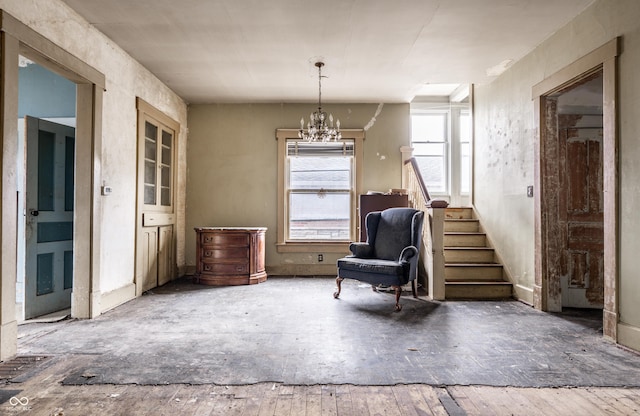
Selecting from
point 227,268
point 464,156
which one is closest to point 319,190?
point 227,268

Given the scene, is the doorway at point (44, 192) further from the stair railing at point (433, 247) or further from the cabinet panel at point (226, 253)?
the stair railing at point (433, 247)

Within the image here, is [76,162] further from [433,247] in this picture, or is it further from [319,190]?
[433,247]

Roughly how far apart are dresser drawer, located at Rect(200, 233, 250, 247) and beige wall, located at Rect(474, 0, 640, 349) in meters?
3.61

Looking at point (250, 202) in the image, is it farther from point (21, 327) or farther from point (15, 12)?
point (15, 12)

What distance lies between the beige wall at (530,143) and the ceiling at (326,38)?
0.67 feet

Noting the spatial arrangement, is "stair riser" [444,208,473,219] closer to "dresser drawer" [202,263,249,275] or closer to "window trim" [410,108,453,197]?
"window trim" [410,108,453,197]

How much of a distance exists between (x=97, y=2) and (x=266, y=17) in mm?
1501

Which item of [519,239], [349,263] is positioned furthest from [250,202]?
[519,239]

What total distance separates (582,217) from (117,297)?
213 inches

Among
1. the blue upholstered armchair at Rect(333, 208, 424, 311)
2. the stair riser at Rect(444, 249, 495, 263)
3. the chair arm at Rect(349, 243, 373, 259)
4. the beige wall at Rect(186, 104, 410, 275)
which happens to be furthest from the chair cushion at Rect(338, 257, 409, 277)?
the beige wall at Rect(186, 104, 410, 275)

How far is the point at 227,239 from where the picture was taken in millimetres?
5773

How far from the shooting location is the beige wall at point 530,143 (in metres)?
3.04

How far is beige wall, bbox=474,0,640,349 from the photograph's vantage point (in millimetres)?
3035

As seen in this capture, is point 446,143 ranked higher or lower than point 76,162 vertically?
higher
